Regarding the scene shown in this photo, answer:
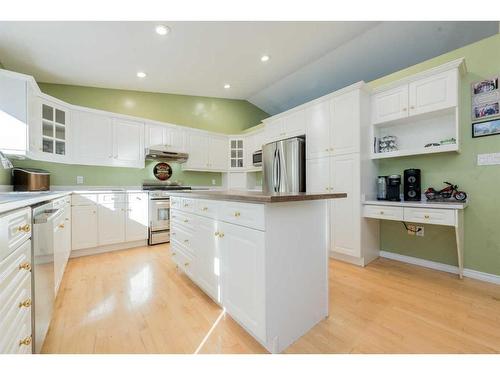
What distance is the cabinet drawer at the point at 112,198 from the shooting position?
311 cm

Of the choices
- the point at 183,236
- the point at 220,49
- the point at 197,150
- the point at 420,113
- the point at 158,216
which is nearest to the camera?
the point at 183,236

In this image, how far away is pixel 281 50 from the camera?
9.89 ft

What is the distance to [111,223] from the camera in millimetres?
3168

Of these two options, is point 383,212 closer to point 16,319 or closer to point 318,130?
point 318,130

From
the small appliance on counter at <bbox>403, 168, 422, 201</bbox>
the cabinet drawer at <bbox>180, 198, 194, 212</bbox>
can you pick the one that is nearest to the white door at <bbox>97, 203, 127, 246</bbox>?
the cabinet drawer at <bbox>180, 198, 194, 212</bbox>

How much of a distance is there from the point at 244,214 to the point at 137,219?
9.05ft

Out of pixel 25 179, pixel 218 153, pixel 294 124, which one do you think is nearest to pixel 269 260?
pixel 294 124

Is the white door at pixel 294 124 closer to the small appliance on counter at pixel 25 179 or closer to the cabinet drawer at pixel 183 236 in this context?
the cabinet drawer at pixel 183 236

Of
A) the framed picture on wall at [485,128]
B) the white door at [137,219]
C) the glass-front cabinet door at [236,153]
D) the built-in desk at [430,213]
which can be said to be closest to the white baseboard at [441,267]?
the built-in desk at [430,213]

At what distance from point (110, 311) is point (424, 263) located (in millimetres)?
3292

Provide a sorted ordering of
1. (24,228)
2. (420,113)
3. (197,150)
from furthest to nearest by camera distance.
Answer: (197,150) → (420,113) → (24,228)

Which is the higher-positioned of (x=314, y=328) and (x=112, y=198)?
(x=112, y=198)
